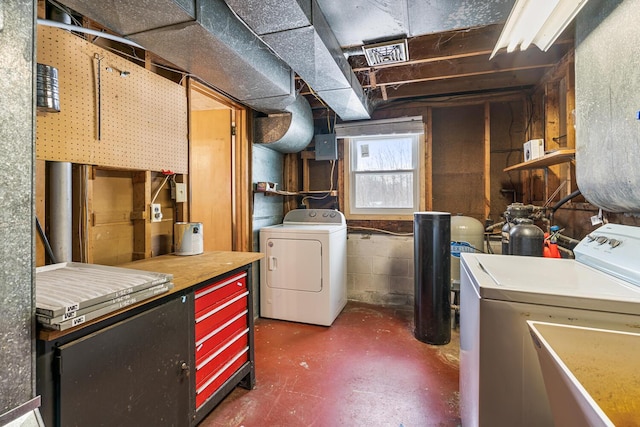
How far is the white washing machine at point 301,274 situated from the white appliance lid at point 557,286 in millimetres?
1700

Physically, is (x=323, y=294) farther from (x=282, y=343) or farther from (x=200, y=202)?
(x=200, y=202)

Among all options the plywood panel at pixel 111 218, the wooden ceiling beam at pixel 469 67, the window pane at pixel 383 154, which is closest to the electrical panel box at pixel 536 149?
the wooden ceiling beam at pixel 469 67

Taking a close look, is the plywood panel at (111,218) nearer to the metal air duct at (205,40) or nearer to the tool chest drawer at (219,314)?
the tool chest drawer at (219,314)

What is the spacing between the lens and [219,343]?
1737 millimetres

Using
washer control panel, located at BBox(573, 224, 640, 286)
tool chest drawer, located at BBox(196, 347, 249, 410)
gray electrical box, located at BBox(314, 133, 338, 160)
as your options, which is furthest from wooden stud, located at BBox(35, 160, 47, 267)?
gray electrical box, located at BBox(314, 133, 338, 160)

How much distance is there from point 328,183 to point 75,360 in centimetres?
313

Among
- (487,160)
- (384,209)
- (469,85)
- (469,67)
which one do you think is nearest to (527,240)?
(487,160)

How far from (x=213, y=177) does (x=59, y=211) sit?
1528 mm

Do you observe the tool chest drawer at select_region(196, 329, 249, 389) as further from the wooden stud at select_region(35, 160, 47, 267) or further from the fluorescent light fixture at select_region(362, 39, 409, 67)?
the fluorescent light fixture at select_region(362, 39, 409, 67)

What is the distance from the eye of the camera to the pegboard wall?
4.62 feet

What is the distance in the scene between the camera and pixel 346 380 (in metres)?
2.05

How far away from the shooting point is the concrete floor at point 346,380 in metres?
1.71

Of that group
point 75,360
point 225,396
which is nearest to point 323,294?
point 225,396

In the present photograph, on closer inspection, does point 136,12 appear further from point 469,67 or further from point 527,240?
point 469,67
